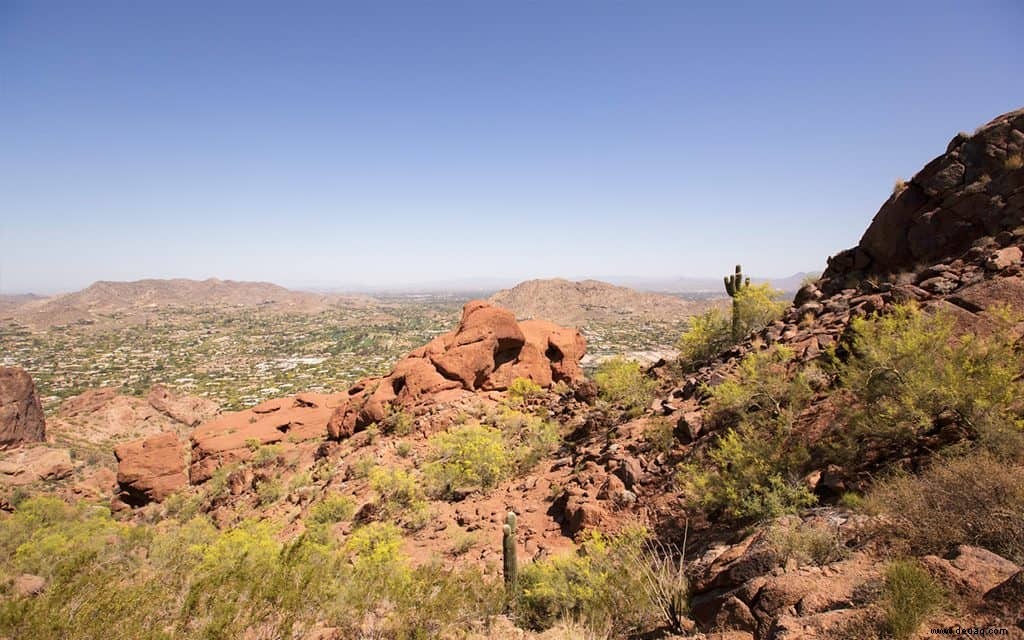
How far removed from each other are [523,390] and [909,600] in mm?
16262

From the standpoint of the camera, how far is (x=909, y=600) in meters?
3.41

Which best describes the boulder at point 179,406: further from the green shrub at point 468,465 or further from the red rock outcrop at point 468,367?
the green shrub at point 468,465

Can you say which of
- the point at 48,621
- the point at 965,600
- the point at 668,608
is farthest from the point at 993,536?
the point at 48,621

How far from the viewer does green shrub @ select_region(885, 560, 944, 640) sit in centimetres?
332

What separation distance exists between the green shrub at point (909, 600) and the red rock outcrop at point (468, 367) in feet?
51.8

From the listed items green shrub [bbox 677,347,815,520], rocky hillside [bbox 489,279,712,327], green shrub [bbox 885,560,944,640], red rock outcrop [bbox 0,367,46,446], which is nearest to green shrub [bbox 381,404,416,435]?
green shrub [bbox 677,347,815,520]

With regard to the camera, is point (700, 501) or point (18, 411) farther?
point (18, 411)

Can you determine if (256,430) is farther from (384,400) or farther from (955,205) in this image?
(955,205)

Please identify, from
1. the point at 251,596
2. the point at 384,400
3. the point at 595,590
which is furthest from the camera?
the point at 384,400

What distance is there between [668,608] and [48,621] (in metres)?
7.10

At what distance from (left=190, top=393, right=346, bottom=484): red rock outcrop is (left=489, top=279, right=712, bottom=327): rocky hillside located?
3796 inches

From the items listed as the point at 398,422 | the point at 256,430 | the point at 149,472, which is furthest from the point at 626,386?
the point at 149,472

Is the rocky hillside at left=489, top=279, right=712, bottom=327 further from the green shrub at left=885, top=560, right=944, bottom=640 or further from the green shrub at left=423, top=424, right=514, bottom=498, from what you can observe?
the green shrub at left=885, top=560, right=944, bottom=640

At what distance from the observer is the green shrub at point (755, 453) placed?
22.3 ft
